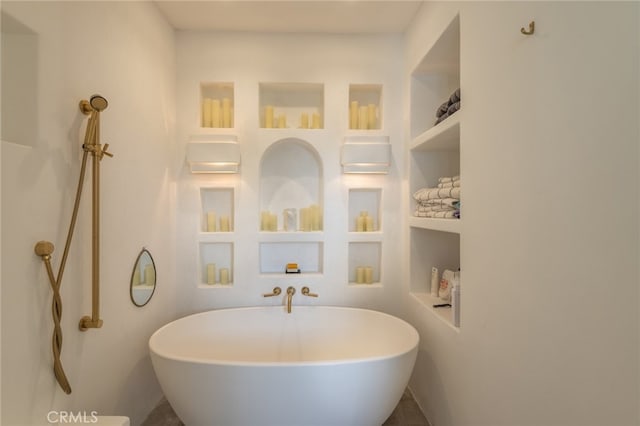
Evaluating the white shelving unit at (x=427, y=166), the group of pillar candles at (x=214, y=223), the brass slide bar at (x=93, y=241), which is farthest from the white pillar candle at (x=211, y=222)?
the white shelving unit at (x=427, y=166)

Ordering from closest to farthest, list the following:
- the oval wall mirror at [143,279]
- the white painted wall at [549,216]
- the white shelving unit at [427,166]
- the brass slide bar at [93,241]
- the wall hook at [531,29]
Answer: the white painted wall at [549,216], the wall hook at [531,29], the brass slide bar at [93,241], the oval wall mirror at [143,279], the white shelving unit at [427,166]

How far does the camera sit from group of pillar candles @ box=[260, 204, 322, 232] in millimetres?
2385

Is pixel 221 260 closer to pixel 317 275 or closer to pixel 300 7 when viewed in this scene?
pixel 317 275

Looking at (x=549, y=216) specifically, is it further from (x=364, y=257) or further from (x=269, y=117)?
(x=269, y=117)

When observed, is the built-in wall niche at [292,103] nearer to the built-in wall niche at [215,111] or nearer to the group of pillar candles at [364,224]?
the built-in wall niche at [215,111]

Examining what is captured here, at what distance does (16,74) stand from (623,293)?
2022mm

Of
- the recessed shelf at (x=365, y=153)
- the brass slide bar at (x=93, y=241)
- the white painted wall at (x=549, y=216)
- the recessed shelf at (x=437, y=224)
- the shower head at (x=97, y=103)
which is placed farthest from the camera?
the recessed shelf at (x=365, y=153)

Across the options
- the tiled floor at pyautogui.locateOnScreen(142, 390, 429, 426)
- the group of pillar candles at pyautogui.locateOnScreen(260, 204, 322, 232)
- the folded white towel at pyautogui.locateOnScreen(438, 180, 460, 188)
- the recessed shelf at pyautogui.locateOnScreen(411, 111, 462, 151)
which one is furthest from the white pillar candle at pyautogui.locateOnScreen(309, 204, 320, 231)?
the tiled floor at pyautogui.locateOnScreen(142, 390, 429, 426)

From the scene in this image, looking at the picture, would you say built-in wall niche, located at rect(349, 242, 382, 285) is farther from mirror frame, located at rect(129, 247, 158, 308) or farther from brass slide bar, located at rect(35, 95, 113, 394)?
brass slide bar, located at rect(35, 95, 113, 394)

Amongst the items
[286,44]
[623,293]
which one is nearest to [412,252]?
[623,293]

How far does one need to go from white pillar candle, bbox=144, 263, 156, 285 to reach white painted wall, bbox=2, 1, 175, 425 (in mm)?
88

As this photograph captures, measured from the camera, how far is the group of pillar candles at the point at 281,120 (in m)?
2.36

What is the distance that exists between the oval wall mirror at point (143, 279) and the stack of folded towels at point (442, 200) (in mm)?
1846

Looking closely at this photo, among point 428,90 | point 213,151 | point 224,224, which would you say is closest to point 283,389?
point 224,224
